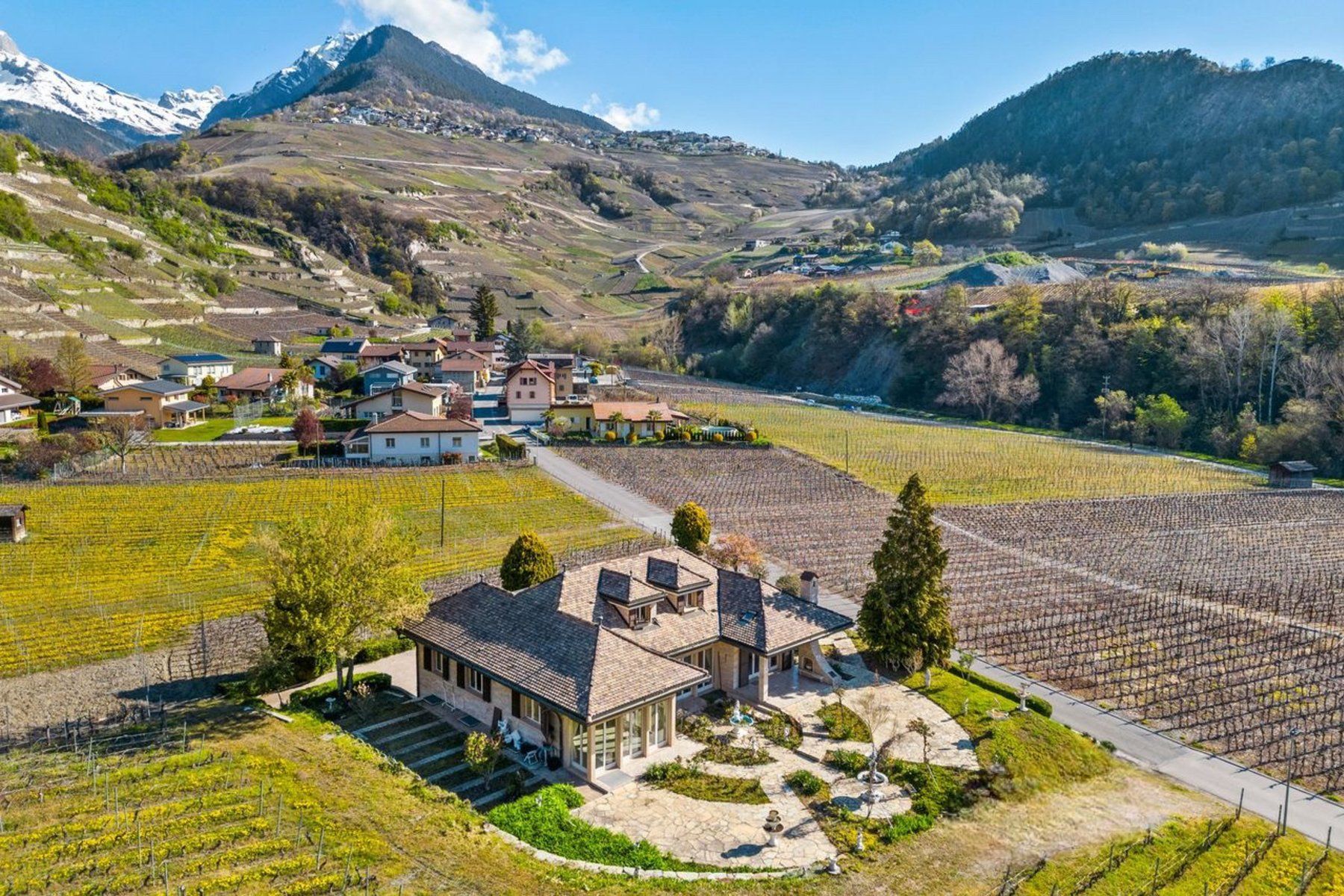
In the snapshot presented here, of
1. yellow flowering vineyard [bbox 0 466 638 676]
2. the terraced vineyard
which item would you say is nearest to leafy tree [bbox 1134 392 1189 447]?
yellow flowering vineyard [bbox 0 466 638 676]

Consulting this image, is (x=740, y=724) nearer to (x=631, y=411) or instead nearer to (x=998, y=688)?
(x=998, y=688)

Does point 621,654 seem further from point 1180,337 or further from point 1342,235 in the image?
point 1342,235

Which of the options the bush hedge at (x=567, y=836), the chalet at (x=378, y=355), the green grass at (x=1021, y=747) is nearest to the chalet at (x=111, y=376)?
the chalet at (x=378, y=355)

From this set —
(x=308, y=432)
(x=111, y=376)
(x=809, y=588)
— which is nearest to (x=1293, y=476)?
(x=809, y=588)

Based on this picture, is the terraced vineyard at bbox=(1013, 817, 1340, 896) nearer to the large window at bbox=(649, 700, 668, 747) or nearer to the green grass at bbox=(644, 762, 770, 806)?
the green grass at bbox=(644, 762, 770, 806)

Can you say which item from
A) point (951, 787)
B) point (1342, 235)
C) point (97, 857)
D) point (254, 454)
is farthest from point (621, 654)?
point (1342, 235)

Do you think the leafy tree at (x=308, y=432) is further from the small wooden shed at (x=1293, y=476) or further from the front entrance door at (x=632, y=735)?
the small wooden shed at (x=1293, y=476)
